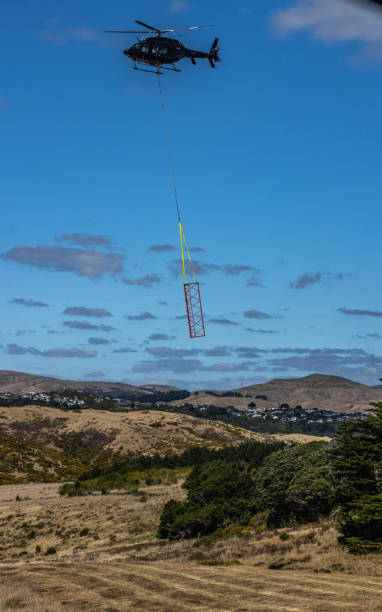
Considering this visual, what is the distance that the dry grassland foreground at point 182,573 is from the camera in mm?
24609

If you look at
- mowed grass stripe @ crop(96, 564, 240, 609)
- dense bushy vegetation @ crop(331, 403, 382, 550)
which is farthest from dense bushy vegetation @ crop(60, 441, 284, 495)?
mowed grass stripe @ crop(96, 564, 240, 609)

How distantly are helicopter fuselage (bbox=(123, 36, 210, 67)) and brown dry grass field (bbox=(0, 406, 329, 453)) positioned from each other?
101 metres

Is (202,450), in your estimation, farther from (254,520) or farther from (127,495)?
(254,520)

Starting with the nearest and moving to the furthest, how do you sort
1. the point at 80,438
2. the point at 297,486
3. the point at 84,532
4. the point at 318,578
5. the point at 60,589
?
the point at 60,589 < the point at 318,578 < the point at 297,486 < the point at 84,532 < the point at 80,438

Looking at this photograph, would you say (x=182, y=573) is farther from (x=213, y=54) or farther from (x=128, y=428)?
(x=128, y=428)

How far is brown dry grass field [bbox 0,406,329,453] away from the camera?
131875 mm

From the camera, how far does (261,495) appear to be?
5059 centimetres

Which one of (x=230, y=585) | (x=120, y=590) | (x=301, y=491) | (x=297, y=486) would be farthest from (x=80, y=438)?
(x=230, y=585)

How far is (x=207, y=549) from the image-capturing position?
140 feet

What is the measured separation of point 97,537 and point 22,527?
36.0 feet

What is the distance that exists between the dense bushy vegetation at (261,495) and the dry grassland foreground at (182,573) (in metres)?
2.62

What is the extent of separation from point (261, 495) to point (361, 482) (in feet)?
50.1

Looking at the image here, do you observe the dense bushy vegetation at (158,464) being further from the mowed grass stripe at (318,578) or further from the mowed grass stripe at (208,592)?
the mowed grass stripe at (208,592)

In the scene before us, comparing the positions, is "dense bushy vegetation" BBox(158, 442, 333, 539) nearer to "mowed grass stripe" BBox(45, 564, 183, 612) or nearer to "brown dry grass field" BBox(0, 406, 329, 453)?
"mowed grass stripe" BBox(45, 564, 183, 612)
